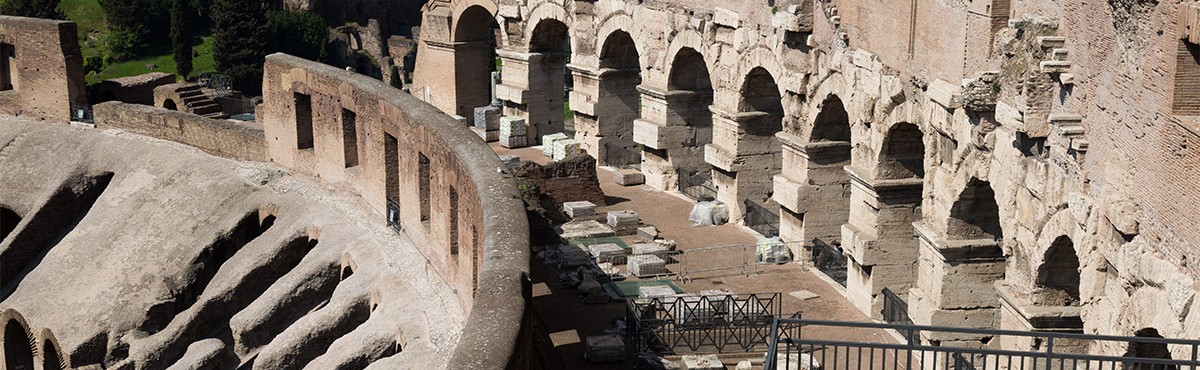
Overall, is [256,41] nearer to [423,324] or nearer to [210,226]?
[210,226]

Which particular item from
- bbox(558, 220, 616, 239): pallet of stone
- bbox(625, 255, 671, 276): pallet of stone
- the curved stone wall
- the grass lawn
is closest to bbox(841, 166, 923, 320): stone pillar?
bbox(625, 255, 671, 276): pallet of stone

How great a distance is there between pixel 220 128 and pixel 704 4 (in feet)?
23.7

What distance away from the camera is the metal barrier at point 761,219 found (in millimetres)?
22172

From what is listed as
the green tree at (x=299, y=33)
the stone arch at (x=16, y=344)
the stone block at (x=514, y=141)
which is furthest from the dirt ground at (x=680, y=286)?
the green tree at (x=299, y=33)

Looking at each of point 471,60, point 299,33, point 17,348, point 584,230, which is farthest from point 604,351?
point 299,33

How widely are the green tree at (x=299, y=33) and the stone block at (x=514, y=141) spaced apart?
20.7 metres

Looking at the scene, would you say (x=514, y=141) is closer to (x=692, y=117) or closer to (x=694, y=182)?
(x=692, y=117)

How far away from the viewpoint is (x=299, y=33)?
167 feet

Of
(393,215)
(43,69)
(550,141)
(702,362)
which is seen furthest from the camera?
(550,141)

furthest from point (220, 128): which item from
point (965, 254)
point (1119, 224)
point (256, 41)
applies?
point (256, 41)

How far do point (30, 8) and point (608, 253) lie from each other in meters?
30.4

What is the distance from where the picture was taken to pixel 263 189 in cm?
2128

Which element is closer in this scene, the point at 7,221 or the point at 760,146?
the point at 760,146

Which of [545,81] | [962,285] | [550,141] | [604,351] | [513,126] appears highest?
[545,81]
